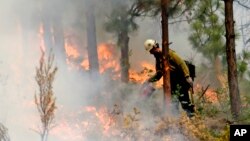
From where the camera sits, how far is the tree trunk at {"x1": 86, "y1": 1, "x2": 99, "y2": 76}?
14125mm

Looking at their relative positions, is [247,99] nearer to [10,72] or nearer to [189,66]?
[189,66]

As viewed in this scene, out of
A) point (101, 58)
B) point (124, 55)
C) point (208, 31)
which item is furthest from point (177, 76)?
point (101, 58)

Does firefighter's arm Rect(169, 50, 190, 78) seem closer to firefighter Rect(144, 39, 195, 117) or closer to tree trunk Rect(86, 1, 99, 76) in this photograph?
firefighter Rect(144, 39, 195, 117)

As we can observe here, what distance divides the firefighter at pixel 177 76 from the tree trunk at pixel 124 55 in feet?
15.1

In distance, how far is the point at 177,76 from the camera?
967 cm

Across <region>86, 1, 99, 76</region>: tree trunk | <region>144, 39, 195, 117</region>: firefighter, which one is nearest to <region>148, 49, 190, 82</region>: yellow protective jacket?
<region>144, 39, 195, 117</region>: firefighter

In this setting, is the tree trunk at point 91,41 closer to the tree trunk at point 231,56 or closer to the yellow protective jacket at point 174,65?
the yellow protective jacket at point 174,65

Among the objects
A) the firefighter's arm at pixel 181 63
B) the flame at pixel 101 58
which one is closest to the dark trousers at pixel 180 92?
the firefighter's arm at pixel 181 63

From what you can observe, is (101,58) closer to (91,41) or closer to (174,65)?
(91,41)

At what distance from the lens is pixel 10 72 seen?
1321 cm

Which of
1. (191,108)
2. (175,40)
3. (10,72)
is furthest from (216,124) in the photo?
(175,40)

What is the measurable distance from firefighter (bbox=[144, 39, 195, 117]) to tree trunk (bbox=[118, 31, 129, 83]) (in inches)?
181

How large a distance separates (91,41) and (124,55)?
1097 millimetres

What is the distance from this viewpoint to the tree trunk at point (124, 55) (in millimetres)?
14322
